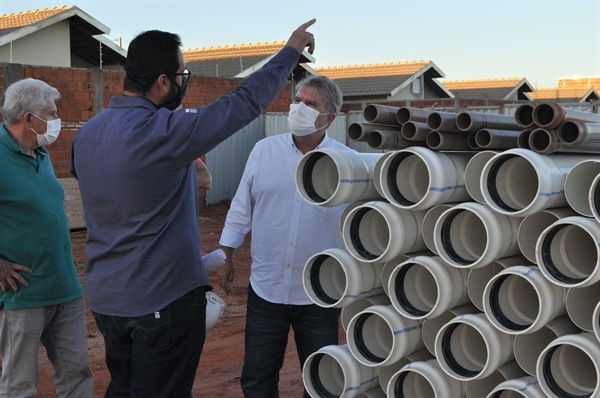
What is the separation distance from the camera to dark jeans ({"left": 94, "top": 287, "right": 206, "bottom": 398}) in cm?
278

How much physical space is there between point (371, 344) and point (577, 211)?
980 mm

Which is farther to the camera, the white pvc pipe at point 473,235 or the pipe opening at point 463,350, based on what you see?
the pipe opening at point 463,350

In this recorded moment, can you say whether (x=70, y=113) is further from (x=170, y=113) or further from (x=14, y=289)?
(x=170, y=113)

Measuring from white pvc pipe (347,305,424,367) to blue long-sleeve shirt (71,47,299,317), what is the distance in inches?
27.3

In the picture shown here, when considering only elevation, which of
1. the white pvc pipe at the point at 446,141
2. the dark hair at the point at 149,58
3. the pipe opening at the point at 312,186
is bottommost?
the pipe opening at the point at 312,186

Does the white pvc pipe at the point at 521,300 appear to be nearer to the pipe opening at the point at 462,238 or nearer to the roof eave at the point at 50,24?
the pipe opening at the point at 462,238

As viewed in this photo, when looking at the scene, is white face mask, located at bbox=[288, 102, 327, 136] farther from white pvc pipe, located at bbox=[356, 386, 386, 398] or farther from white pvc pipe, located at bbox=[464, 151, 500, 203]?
white pvc pipe, located at bbox=[356, 386, 386, 398]

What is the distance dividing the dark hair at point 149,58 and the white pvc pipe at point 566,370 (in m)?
1.75

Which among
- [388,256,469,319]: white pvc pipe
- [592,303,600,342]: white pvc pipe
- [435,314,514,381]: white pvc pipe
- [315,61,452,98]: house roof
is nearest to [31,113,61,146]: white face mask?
[388,256,469,319]: white pvc pipe

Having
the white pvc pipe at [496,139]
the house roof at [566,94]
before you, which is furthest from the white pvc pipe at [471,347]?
the house roof at [566,94]

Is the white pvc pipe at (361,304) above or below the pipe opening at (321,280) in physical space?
below

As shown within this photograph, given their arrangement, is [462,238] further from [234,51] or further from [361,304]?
[234,51]

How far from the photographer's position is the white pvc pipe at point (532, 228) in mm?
2377

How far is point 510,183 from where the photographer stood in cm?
241
